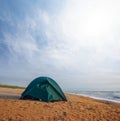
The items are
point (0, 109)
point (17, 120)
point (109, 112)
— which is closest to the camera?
point (17, 120)

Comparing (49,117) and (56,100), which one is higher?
(56,100)

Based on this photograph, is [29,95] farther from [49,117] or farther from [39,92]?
[49,117]

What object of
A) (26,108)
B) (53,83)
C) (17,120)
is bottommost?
(17,120)

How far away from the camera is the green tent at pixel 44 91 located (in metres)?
14.7

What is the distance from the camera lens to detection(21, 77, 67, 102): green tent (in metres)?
14.7

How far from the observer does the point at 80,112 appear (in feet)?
36.4

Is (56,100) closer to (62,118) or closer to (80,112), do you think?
(80,112)

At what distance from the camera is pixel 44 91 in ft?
48.6

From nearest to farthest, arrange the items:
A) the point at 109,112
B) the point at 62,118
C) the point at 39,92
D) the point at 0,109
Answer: the point at 62,118 < the point at 0,109 < the point at 109,112 < the point at 39,92

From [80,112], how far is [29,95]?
16.4ft

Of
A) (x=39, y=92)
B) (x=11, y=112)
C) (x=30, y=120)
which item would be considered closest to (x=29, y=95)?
(x=39, y=92)

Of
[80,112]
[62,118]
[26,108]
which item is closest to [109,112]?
[80,112]

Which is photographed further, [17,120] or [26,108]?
[26,108]

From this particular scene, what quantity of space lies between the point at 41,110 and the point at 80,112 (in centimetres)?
185
